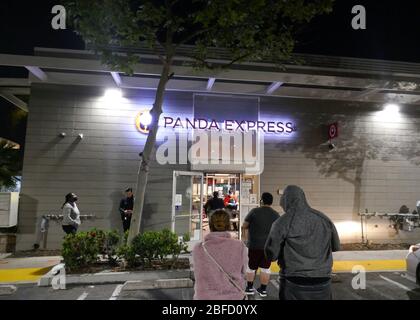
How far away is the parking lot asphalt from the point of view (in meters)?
5.73

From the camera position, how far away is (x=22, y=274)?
7.26 m

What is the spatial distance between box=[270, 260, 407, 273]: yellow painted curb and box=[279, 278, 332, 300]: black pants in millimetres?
5058

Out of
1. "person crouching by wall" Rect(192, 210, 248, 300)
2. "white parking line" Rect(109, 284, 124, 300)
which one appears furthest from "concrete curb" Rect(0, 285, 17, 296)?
"person crouching by wall" Rect(192, 210, 248, 300)

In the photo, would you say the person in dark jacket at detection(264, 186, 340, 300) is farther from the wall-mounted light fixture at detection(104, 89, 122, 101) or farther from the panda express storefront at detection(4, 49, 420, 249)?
the wall-mounted light fixture at detection(104, 89, 122, 101)

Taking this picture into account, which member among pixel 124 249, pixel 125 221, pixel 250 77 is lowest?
pixel 124 249

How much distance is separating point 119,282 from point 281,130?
699cm

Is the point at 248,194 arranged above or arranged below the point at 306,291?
above

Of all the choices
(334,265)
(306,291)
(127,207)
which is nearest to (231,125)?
(127,207)

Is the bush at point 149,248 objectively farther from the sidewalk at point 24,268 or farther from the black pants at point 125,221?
the black pants at point 125,221

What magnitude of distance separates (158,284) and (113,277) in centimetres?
95

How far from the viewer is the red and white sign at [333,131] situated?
10789mm

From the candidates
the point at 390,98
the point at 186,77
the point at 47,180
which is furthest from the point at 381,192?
the point at 47,180

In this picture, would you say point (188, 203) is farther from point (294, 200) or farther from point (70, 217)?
point (294, 200)
